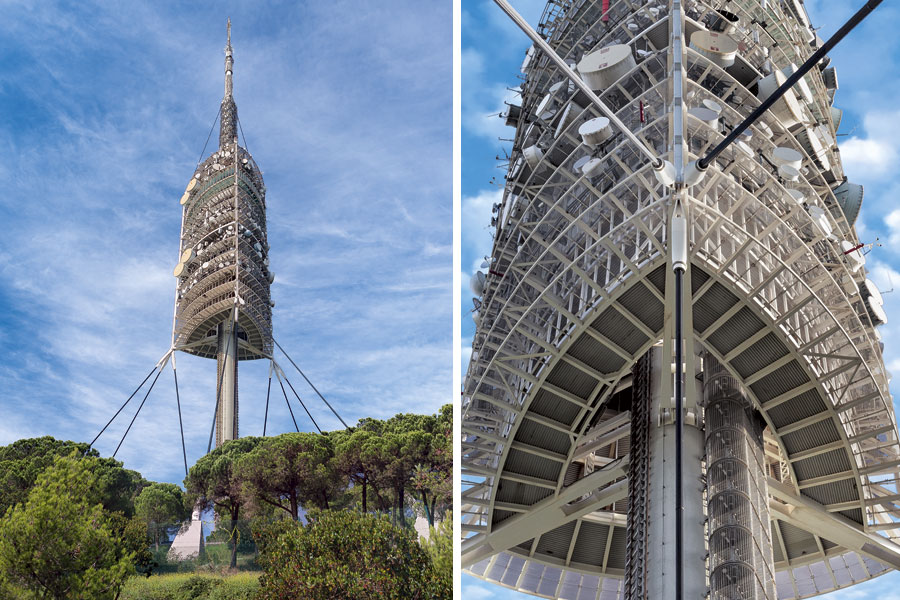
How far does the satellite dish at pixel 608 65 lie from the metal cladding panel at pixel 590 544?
13.5 meters

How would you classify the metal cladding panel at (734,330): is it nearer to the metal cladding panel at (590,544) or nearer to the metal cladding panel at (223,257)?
the metal cladding panel at (590,544)

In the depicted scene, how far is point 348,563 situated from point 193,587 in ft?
12.3

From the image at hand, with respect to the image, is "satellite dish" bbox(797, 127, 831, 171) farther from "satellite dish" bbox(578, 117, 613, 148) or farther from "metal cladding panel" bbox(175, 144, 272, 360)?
"metal cladding panel" bbox(175, 144, 272, 360)

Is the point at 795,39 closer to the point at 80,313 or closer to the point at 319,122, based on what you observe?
the point at 319,122

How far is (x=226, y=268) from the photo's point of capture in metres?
38.0

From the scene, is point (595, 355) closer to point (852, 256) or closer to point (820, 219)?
point (820, 219)

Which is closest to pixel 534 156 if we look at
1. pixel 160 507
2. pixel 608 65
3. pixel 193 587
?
pixel 608 65

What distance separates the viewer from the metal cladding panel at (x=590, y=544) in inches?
1091

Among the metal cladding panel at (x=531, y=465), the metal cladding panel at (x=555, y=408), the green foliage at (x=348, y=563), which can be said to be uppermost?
the metal cladding panel at (x=555, y=408)

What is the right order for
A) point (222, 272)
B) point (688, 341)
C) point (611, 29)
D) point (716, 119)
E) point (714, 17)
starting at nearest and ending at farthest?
point (688, 341) < point (716, 119) < point (714, 17) < point (611, 29) < point (222, 272)

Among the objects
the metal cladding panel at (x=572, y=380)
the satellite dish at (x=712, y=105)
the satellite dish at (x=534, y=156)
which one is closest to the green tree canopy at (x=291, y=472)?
the metal cladding panel at (x=572, y=380)

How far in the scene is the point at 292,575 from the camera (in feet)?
67.5

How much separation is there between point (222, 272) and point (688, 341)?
80.6 ft

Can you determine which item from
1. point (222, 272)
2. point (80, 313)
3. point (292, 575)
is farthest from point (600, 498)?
point (222, 272)
